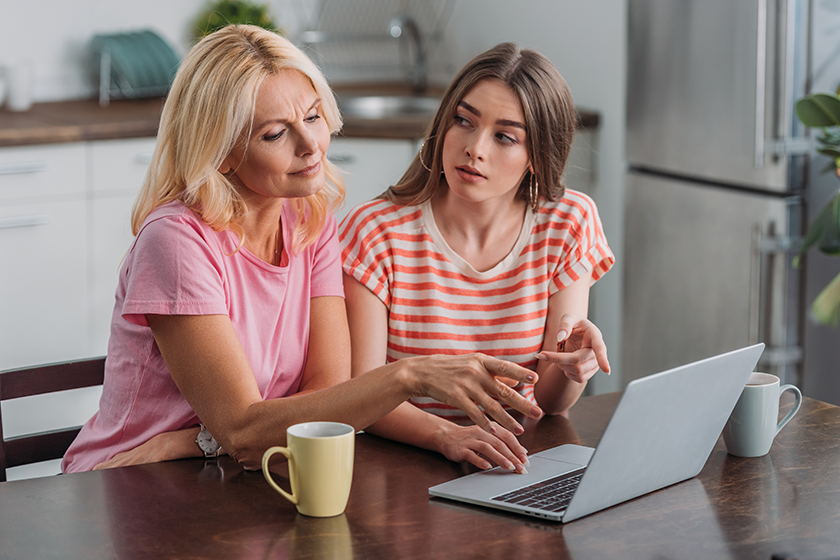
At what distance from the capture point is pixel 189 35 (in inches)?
135

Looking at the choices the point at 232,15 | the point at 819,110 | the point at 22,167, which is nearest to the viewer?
the point at 819,110

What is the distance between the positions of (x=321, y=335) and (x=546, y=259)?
38cm

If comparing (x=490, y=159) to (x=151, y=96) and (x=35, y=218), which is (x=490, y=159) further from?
(x=151, y=96)

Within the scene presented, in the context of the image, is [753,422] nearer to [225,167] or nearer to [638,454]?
[638,454]

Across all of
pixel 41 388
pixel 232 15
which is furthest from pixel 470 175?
pixel 232 15

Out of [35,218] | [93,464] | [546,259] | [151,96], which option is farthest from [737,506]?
[151,96]

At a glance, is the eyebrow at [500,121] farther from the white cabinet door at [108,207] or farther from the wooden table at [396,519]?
the white cabinet door at [108,207]

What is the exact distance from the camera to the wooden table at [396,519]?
943 millimetres

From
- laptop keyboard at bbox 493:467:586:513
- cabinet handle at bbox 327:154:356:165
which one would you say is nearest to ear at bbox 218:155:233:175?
laptop keyboard at bbox 493:467:586:513

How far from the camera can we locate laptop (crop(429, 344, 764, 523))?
98cm

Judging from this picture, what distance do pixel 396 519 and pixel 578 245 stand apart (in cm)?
63

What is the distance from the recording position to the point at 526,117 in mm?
1457

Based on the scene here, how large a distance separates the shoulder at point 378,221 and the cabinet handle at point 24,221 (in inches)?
56.3

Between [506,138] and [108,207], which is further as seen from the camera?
[108,207]
